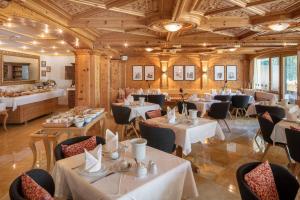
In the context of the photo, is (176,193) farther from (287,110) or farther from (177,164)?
(287,110)

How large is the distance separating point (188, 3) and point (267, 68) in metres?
7.50

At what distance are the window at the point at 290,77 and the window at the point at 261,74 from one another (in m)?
1.08

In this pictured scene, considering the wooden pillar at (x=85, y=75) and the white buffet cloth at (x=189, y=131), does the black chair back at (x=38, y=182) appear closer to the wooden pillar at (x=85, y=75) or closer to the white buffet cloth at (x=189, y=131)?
the white buffet cloth at (x=189, y=131)

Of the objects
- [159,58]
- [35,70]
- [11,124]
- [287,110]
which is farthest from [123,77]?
[287,110]

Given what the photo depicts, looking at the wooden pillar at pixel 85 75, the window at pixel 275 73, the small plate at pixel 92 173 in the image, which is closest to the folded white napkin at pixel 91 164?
the small plate at pixel 92 173

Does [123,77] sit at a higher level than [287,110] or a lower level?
higher

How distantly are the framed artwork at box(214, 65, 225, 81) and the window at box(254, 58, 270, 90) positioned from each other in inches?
55.0

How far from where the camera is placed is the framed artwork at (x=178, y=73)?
Result: 10.6m

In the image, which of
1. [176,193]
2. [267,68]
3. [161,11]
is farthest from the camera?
[267,68]

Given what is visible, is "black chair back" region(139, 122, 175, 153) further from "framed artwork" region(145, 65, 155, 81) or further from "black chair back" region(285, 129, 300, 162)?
"framed artwork" region(145, 65, 155, 81)

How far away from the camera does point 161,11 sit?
11.9 ft

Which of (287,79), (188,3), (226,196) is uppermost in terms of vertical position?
(188,3)

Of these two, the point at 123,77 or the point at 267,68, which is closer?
the point at 267,68

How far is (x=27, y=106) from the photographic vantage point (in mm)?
7336
